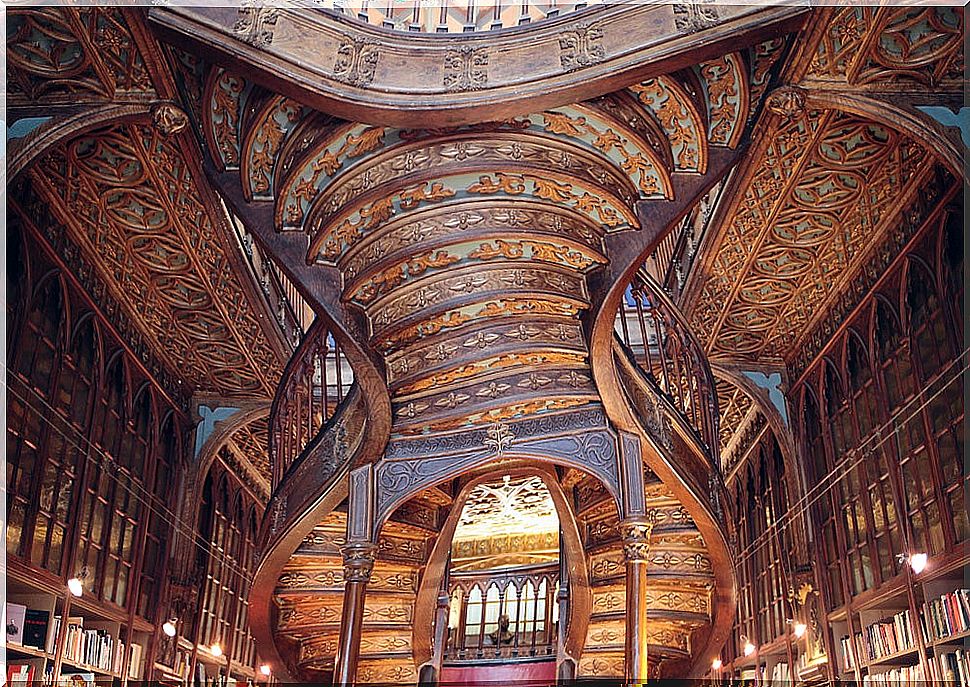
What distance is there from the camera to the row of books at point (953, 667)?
16.1 ft

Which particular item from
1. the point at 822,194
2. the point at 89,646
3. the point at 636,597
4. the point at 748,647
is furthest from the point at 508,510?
the point at 822,194

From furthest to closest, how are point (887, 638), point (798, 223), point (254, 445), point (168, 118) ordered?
1. point (254, 445)
2. point (798, 223)
3. point (887, 638)
4. point (168, 118)

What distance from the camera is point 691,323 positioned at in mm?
7938

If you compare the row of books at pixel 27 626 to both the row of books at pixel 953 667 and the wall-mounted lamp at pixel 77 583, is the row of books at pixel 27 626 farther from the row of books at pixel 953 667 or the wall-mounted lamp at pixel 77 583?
the row of books at pixel 953 667

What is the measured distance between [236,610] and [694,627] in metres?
5.65

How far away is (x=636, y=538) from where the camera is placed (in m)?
5.86

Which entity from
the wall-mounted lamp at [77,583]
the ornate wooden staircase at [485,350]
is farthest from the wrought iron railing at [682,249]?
the wall-mounted lamp at [77,583]

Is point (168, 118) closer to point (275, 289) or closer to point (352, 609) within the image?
point (275, 289)

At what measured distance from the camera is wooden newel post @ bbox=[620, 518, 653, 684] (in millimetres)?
5402

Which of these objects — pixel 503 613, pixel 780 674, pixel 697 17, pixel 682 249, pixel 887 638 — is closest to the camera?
pixel 697 17

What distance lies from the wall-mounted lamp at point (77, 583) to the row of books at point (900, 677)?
17.7 ft

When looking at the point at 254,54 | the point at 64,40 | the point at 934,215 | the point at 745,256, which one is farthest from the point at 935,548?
the point at 64,40

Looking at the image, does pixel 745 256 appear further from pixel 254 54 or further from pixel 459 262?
pixel 254 54

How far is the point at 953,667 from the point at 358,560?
12.5 ft
